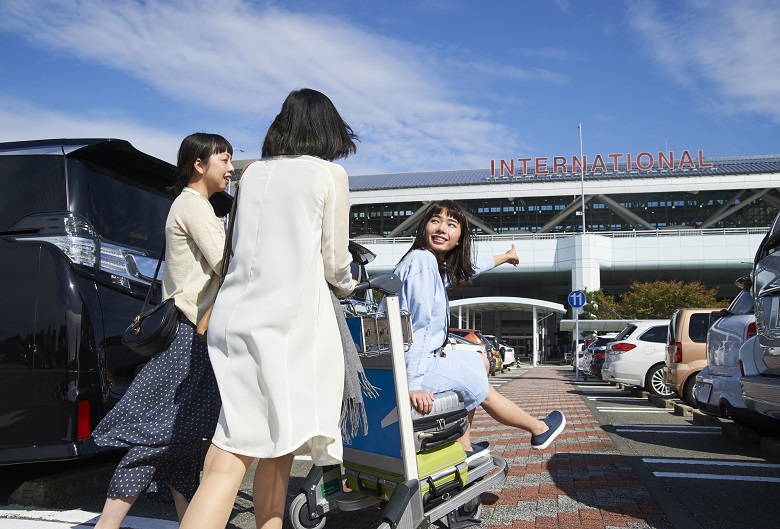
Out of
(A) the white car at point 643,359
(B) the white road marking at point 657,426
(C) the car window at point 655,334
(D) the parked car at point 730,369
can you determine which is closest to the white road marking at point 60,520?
(D) the parked car at point 730,369

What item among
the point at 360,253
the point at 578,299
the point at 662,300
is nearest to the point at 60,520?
the point at 360,253

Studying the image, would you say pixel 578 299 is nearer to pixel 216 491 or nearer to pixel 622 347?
pixel 622 347

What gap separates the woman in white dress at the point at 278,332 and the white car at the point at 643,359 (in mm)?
11781

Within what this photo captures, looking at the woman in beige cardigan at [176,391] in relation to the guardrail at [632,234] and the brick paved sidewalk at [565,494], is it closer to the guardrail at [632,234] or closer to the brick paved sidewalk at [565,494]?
the brick paved sidewalk at [565,494]

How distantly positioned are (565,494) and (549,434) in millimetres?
616

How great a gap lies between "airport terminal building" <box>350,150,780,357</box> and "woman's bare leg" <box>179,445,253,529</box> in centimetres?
3739

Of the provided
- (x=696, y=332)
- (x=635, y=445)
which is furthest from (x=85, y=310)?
(x=696, y=332)

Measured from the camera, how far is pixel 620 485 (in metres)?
4.34

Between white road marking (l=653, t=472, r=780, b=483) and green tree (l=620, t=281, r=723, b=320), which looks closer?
white road marking (l=653, t=472, r=780, b=483)

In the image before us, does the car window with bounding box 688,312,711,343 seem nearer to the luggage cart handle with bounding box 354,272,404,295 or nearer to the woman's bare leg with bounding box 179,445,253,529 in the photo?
the luggage cart handle with bounding box 354,272,404,295

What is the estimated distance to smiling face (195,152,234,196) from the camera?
10.4 feet

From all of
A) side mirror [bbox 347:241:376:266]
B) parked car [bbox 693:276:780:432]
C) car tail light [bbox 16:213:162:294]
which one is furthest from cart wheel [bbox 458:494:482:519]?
parked car [bbox 693:276:780:432]

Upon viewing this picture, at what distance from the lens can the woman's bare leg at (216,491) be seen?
79.4 inches

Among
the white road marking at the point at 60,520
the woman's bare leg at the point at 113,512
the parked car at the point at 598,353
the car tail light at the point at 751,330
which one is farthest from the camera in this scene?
the parked car at the point at 598,353
